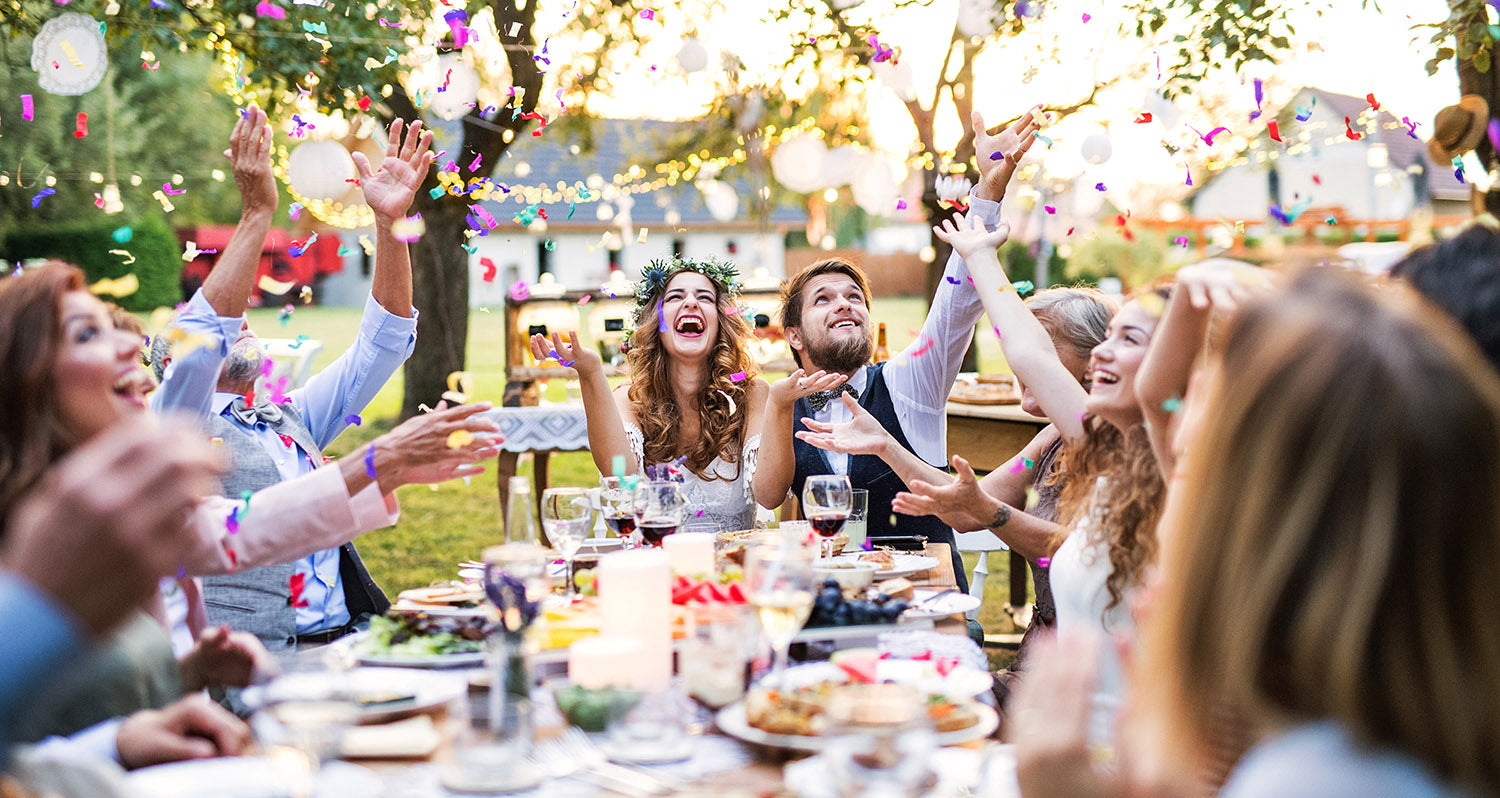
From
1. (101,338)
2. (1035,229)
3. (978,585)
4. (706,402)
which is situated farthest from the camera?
(1035,229)

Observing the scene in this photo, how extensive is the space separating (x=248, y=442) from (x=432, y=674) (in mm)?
1323

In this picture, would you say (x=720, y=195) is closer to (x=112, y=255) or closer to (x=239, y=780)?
(x=239, y=780)

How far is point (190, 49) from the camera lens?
22.1 ft

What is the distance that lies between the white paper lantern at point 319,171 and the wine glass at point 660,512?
12.8ft

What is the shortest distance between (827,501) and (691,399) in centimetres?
139

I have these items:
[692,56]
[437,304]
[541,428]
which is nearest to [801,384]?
[541,428]

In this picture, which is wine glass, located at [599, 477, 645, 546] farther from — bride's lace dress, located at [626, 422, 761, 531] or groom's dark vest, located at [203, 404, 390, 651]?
bride's lace dress, located at [626, 422, 761, 531]

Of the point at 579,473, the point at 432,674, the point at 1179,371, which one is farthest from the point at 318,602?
the point at 579,473

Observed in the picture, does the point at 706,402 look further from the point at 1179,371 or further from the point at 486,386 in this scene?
the point at 486,386

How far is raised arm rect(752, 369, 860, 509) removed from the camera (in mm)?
3395

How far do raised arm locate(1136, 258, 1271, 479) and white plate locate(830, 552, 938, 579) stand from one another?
79cm

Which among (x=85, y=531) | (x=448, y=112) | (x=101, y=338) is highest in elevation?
(x=448, y=112)

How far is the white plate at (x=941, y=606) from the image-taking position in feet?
7.37

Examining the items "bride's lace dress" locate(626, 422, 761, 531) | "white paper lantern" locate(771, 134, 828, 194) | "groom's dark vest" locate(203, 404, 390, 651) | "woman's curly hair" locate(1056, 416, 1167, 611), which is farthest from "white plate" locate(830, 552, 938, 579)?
"white paper lantern" locate(771, 134, 828, 194)
